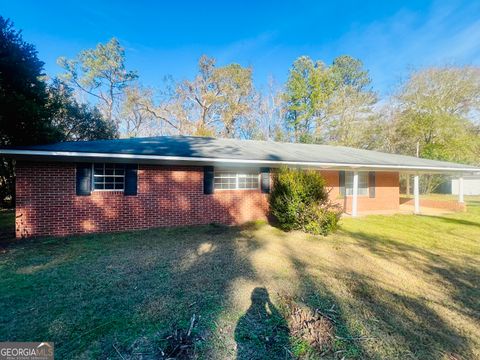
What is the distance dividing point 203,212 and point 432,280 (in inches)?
265

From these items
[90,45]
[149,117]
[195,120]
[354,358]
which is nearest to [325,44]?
[195,120]

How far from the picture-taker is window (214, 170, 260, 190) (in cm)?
946

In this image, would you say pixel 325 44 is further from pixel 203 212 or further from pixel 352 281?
pixel 352 281

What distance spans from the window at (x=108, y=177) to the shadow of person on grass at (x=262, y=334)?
6397 millimetres

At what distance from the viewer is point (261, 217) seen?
10.0 metres

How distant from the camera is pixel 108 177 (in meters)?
8.03

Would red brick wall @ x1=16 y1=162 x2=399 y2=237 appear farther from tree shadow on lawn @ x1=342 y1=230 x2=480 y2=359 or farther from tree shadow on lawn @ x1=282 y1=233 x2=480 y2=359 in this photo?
tree shadow on lawn @ x1=342 y1=230 x2=480 y2=359

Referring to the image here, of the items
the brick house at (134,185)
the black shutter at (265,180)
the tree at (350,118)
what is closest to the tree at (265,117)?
the tree at (350,118)

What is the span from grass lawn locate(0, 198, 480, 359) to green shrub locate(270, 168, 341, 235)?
0.75 m

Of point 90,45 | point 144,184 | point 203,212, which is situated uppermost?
point 90,45

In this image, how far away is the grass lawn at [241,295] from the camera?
2.80 m

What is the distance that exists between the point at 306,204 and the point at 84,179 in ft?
22.8

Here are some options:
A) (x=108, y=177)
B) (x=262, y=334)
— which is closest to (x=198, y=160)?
(x=108, y=177)

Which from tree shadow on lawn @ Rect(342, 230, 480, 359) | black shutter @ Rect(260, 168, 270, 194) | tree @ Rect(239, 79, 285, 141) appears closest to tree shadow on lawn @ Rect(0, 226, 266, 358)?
tree shadow on lawn @ Rect(342, 230, 480, 359)
